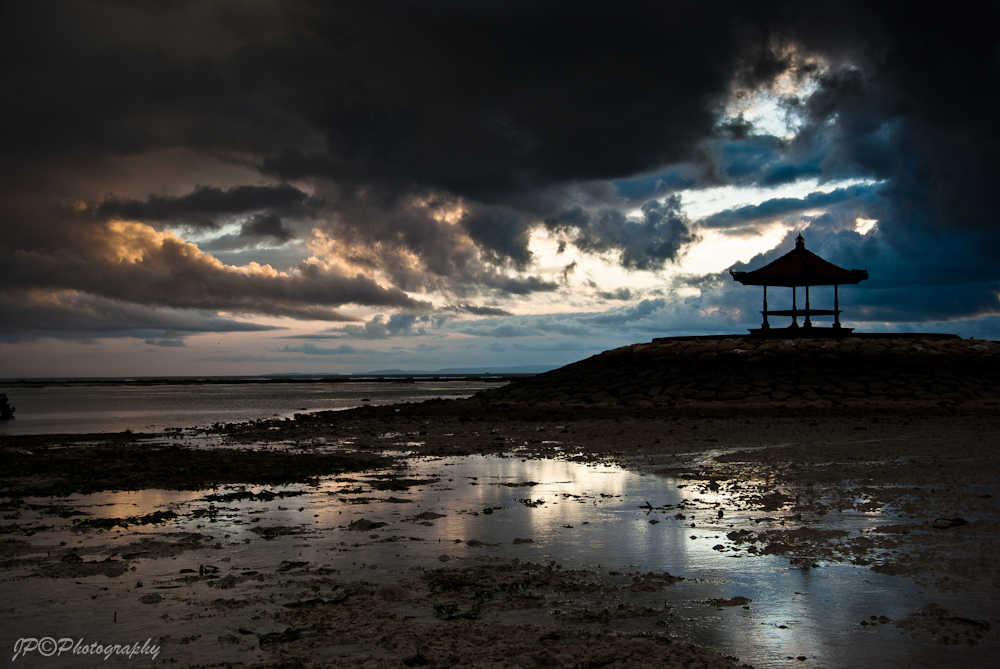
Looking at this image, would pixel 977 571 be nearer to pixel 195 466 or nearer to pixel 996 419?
pixel 195 466

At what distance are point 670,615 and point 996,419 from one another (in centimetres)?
1839

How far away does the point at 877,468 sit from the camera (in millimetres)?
11180

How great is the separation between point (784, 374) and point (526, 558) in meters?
23.0

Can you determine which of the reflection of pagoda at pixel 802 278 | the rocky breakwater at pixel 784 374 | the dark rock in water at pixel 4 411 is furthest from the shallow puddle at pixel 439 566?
the dark rock in water at pixel 4 411

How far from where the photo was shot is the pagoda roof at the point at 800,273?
30.9m

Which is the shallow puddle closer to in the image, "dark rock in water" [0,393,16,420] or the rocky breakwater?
the rocky breakwater

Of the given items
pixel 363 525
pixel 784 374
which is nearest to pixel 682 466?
pixel 363 525

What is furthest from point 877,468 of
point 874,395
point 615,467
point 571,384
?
point 571,384

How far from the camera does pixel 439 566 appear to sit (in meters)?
6.34

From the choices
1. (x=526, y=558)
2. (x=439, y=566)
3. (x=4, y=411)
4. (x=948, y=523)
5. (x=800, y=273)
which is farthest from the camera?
(x=4, y=411)

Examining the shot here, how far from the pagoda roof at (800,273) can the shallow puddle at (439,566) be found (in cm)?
2367

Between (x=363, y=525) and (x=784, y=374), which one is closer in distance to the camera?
(x=363, y=525)

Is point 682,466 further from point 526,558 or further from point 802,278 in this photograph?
point 802,278

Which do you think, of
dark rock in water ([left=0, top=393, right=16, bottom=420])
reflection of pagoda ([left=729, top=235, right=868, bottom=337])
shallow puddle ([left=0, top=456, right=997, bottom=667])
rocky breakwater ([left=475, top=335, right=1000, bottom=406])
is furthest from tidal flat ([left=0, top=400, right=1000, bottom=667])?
dark rock in water ([left=0, top=393, right=16, bottom=420])
